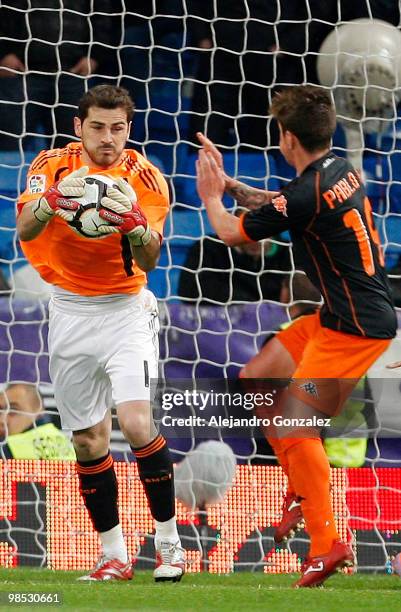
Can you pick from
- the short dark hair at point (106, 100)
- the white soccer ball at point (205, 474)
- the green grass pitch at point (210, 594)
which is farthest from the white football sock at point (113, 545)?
the short dark hair at point (106, 100)

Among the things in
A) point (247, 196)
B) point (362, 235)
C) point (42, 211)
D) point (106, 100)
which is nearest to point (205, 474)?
point (247, 196)

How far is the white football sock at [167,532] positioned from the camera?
490 cm

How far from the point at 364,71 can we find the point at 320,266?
262cm

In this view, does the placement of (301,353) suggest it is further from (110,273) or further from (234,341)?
(234,341)

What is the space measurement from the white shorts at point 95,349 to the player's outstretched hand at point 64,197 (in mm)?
493

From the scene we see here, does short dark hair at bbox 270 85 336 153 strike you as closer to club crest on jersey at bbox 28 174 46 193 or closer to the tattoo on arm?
the tattoo on arm

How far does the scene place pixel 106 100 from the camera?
16.2 feet

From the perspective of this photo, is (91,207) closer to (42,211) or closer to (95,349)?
(42,211)

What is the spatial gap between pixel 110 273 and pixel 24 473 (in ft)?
4.07

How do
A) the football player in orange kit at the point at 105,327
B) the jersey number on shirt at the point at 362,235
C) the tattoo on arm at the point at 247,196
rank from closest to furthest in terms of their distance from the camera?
the jersey number on shirt at the point at 362,235, the football player in orange kit at the point at 105,327, the tattoo on arm at the point at 247,196

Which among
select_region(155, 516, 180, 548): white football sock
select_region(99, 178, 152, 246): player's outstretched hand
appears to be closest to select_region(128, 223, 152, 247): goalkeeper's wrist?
select_region(99, 178, 152, 246): player's outstretched hand

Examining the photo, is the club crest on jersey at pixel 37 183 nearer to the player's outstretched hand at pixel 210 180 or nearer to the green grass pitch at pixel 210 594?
the player's outstretched hand at pixel 210 180

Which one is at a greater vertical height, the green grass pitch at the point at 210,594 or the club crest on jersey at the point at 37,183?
the club crest on jersey at the point at 37,183

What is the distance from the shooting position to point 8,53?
797 cm
